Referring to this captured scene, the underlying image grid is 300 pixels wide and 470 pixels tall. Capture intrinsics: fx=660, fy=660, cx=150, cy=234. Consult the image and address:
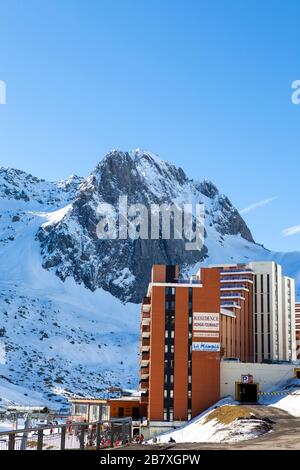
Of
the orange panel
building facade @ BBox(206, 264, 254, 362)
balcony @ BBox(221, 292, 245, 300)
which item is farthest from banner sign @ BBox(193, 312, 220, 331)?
balcony @ BBox(221, 292, 245, 300)

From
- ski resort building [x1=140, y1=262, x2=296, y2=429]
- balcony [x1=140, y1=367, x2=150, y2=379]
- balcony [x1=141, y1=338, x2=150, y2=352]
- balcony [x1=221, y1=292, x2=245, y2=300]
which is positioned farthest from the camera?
balcony [x1=221, y1=292, x2=245, y2=300]

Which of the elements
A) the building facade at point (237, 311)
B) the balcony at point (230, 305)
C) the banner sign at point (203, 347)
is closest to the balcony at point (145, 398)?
the banner sign at point (203, 347)

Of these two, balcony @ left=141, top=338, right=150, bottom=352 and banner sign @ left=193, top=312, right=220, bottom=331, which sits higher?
banner sign @ left=193, top=312, right=220, bottom=331

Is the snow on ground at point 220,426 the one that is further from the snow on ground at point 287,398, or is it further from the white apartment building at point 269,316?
the white apartment building at point 269,316

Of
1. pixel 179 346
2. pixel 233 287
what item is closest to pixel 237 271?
pixel 233 287

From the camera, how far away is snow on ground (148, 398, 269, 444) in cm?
6219

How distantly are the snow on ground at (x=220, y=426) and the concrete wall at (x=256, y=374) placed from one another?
5160mm

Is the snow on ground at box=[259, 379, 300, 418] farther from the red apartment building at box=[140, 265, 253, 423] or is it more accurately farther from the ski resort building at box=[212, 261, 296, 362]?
the ski resort building at box=[212, 261, 296, 362]

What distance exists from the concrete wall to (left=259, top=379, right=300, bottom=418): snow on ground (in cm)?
141

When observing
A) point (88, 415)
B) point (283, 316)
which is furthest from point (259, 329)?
point (88, 415)

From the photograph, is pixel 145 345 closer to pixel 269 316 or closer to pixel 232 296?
pixel 232 296
